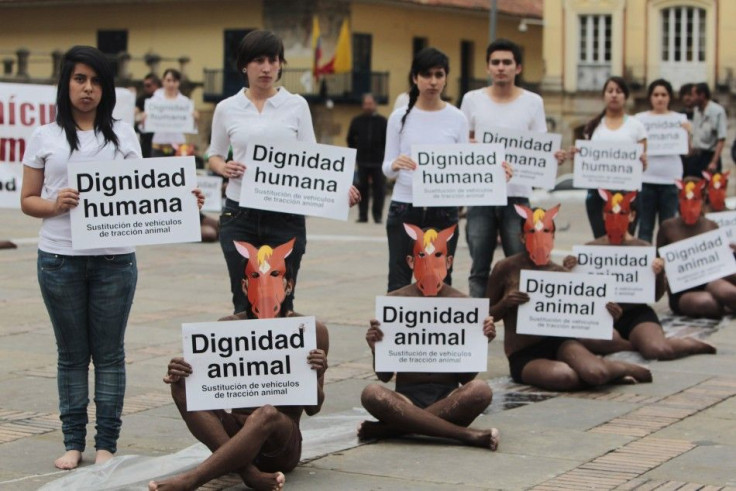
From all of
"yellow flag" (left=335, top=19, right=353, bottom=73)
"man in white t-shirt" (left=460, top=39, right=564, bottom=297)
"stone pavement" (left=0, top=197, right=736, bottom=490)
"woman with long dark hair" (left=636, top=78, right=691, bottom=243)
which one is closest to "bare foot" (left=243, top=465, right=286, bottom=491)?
"stone pavement" (left=0, top=197, right=736, bottom=490)

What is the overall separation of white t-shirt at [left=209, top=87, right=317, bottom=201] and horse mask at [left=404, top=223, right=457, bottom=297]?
2.80 ft

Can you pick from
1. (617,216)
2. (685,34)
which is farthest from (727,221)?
(685,34)

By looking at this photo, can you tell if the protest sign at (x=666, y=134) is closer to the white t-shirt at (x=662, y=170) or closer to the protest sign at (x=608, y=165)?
the white t-shirt at (x=662, y=170)

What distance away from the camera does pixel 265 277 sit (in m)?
6.75

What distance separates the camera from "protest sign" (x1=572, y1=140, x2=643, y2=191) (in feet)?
40.9

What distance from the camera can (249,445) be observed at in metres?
6.40

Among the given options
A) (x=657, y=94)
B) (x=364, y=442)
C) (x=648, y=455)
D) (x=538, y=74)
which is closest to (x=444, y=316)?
(x=364, y=442)

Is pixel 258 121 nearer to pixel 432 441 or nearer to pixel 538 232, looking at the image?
pixel 432 441

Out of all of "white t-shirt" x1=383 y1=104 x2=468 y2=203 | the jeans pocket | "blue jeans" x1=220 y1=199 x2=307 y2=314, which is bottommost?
the jeans pocket

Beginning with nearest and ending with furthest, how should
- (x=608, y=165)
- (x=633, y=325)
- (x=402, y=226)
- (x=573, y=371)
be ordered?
(x=573, y=371) → (x=402, y=226) → (x=633, y=325) → (x=608, y=165)

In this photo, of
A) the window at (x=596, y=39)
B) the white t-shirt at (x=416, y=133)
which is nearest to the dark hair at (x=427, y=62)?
the white t-shirt at (x=416, y=133)

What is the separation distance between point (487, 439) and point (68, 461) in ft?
6.40

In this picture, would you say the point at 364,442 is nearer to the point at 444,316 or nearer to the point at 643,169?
the point at 444,316

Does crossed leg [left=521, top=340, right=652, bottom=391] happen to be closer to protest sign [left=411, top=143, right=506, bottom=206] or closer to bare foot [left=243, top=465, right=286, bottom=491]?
protest sign [left=411, top=143, right=506, bottom=206]
